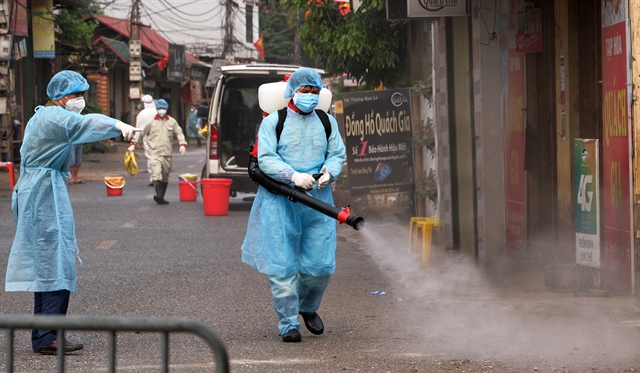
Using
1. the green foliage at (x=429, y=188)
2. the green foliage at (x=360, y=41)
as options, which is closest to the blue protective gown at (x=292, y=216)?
the green foliage at (x=429, y=188)

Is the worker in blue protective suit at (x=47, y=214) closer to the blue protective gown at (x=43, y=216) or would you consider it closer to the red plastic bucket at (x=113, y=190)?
the blue protective gown at (x=43, y=216)

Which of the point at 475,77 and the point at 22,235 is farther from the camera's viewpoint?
the point at 475,77

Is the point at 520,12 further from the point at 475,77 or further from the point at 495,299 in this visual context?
the point at 495,299

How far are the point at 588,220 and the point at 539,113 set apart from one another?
2787mm

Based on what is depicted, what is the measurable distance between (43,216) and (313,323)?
1834 mm

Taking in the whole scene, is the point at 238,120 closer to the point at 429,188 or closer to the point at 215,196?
the point at 215,196

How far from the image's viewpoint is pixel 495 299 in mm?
8109

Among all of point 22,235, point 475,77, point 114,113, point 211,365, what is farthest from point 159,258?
point 114,113

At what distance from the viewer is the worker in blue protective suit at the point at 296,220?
6754 mm

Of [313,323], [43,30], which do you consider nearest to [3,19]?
[43,30]

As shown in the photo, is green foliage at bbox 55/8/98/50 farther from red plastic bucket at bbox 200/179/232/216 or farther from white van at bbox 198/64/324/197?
red plastic bucket at bbox 200/179/232/216

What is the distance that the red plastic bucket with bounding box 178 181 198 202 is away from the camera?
56.6 feet

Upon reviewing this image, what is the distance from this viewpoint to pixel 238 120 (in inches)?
642

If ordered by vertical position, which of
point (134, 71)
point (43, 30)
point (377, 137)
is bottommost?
point (377, 137)
